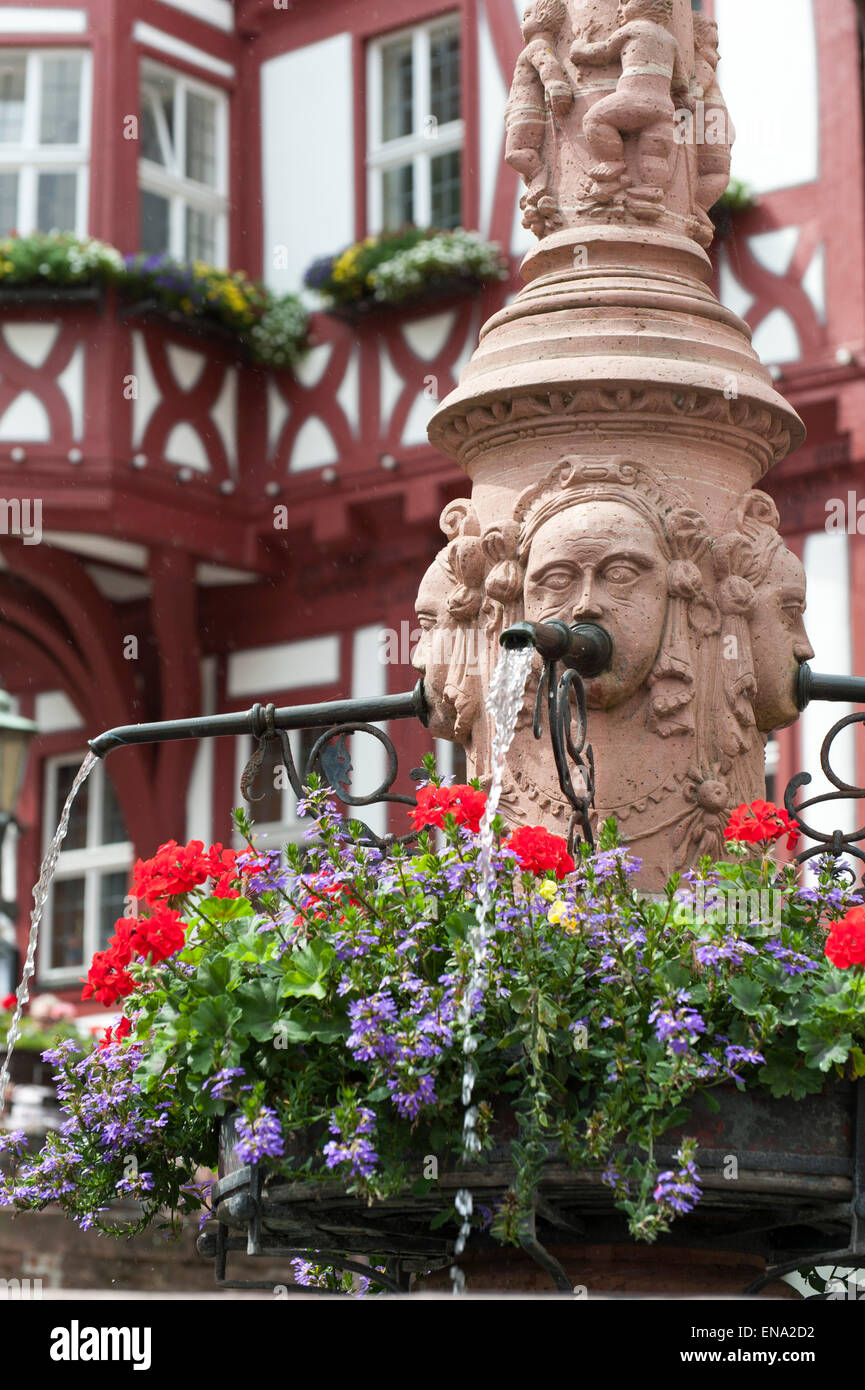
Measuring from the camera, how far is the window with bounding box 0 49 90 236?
13375 mm

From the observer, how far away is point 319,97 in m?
13.8

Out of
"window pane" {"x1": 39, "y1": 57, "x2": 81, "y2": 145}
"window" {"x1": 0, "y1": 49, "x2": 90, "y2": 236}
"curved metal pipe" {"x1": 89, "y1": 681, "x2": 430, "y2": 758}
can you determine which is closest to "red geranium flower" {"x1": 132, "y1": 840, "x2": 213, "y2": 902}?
"curved metal pipe" {"x1": 89, "y1": 681, "x2": 430, "y2": 758}

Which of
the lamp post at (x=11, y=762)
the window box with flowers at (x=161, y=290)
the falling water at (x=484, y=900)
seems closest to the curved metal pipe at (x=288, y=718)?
the falling water at (x=484, y=900)

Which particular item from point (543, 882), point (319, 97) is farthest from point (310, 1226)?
point (319, 97)

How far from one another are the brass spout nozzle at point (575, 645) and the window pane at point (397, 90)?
10.2 metres

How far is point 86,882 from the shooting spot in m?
14.6

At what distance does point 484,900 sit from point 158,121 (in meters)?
11.3

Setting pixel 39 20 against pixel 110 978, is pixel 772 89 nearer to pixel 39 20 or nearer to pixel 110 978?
pixel 39 20

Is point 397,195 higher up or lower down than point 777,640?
higher up

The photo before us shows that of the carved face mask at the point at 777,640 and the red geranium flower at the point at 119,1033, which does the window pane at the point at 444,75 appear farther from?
the red geranium flower at the point at 119,1033

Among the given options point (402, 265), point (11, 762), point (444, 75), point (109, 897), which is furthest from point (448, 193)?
point (11, 762)

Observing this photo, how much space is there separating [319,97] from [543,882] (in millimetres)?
11161

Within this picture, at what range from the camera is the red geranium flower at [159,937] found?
11.3 ft

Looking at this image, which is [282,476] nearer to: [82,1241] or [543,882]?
[82,1241]
